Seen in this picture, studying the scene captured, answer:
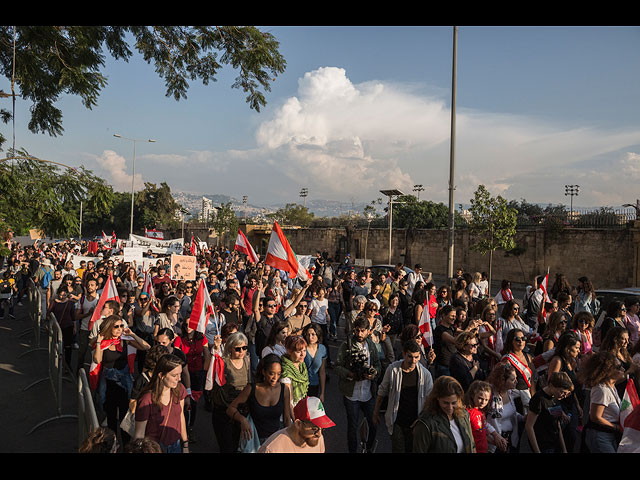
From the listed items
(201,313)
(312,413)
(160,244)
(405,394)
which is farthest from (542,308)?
(160,244)

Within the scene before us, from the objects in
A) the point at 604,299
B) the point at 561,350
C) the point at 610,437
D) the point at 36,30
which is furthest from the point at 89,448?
the point at 604,299

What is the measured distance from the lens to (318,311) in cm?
818

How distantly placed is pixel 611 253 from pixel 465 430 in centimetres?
2165

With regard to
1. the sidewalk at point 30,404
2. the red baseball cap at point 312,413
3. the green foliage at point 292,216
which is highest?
the green foliage at point 292,216

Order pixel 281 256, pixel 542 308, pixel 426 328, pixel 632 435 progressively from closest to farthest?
pixel 632 435 → pixel 426 328 → pixel 542 308 → pixel 281 256

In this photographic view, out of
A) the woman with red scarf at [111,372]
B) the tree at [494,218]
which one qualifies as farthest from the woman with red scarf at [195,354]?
the tree at [494,218]

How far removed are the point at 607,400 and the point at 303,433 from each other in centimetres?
265

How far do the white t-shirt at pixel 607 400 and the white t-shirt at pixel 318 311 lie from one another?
15.5 ft

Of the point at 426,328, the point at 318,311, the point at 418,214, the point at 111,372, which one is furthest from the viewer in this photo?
the point at 418,214

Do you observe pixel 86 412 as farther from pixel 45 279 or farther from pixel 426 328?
pixel 45 279

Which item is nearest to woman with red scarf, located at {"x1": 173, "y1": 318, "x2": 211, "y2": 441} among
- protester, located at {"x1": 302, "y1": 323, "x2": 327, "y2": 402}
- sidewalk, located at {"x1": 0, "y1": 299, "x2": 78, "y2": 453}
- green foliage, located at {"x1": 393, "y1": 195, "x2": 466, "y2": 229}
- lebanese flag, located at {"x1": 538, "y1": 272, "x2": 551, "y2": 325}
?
protester, located at {"x1": 302, "y1": 323, "x2": 327, "y2": 402}

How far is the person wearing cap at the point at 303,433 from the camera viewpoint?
2.97m

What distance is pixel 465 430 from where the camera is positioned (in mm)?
3375

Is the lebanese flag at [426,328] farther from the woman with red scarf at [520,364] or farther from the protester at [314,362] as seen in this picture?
the protester at [314,362]
